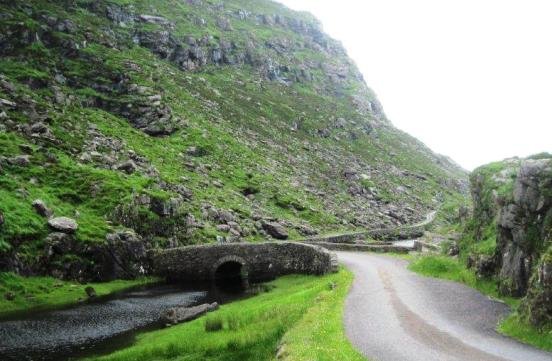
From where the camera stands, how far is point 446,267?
5006 centimetres

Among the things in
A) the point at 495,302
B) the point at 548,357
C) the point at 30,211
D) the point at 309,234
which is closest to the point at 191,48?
the point at 309,234

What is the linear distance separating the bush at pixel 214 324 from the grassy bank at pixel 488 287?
21204 mm

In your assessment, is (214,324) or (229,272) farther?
(229,272)

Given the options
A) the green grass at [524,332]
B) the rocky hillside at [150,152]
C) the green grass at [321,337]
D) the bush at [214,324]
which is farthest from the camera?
the rocky hillside at [150,152]

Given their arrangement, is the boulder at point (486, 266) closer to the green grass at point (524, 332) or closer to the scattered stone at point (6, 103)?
the green grass at point (524, 332)

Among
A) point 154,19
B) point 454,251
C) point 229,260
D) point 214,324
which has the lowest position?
point 214,324

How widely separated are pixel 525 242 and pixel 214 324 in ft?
81.9

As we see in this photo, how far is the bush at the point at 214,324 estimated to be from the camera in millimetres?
41903

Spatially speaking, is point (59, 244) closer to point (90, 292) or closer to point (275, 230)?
point (90, 292)

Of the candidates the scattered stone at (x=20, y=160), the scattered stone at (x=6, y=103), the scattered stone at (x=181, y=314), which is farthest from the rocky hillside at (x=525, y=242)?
the scattered stone at (x=6, y=103)

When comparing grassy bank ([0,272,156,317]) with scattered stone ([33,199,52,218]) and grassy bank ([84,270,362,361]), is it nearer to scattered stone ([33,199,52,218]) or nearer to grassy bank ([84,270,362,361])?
scattered stone ([33,199,52,218])

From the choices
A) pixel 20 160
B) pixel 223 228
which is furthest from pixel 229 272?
pixel 20 160

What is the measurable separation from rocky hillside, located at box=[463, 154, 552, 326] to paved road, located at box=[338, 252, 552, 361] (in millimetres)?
2284

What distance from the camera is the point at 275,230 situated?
314 feet
